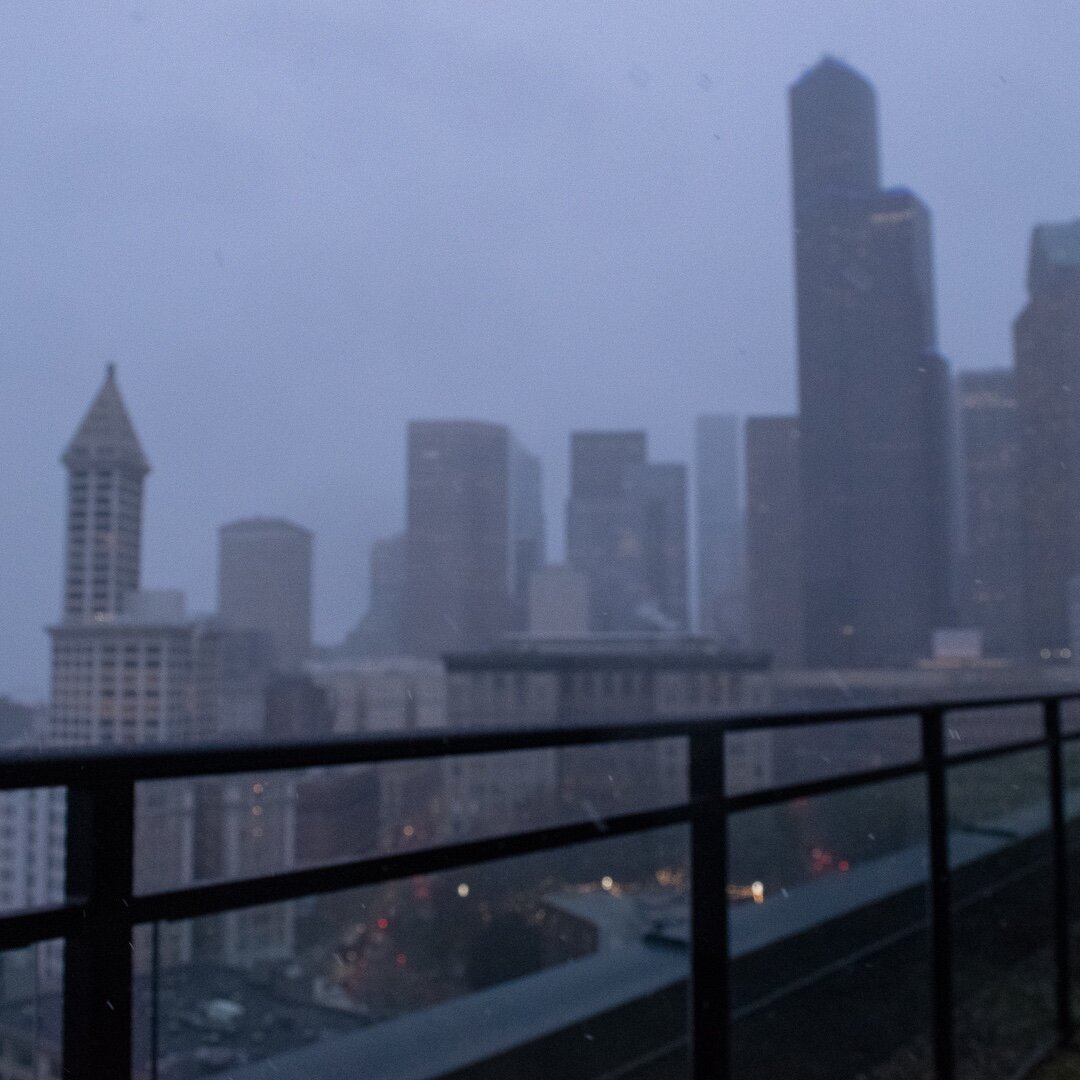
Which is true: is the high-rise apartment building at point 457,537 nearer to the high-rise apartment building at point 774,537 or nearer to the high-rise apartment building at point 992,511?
the high-rise apartment building at point 774,537

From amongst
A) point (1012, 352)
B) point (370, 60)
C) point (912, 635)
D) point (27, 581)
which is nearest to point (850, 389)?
point (1012, 352)

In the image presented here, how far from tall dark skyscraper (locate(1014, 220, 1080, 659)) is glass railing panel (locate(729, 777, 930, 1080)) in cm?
4742

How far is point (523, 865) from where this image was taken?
5.83 feet

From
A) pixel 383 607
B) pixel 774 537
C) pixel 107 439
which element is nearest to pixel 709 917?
pixel 107 439

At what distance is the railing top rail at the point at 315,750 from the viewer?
958 millimetres

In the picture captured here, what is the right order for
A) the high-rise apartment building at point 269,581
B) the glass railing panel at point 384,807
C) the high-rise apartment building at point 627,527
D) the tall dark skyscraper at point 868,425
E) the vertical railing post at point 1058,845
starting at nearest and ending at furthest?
the glass railing panel at point 384,807
the vertical railing post at point 1058,845
the high-rise apartment building at point 269,581
the high-rise apartment building at point 627,527
the tall dark skyscraper at point 868,425

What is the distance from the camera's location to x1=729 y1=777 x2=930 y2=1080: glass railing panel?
2.58m

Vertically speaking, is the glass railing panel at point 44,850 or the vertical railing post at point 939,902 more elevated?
the glass railing panel at point 44,850

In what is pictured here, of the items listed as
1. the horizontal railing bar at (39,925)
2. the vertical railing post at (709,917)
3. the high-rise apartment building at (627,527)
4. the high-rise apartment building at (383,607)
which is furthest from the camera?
the high-rise apartment building at (627,527)


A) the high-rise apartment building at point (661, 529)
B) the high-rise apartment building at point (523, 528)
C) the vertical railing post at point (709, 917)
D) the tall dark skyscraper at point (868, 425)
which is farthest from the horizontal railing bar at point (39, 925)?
the high-rise apartment building at point (661, 529)

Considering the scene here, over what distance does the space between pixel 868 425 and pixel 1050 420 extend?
11491 mm

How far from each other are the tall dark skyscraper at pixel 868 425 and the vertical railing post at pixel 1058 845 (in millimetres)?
41191

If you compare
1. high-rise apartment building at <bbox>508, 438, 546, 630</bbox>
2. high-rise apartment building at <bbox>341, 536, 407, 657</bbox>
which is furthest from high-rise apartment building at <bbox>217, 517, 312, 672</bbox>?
high-rise apartment building at <bbox>508, 438, 546, 630</bbox>

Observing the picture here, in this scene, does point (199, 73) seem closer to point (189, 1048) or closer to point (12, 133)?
point (12, 133)
